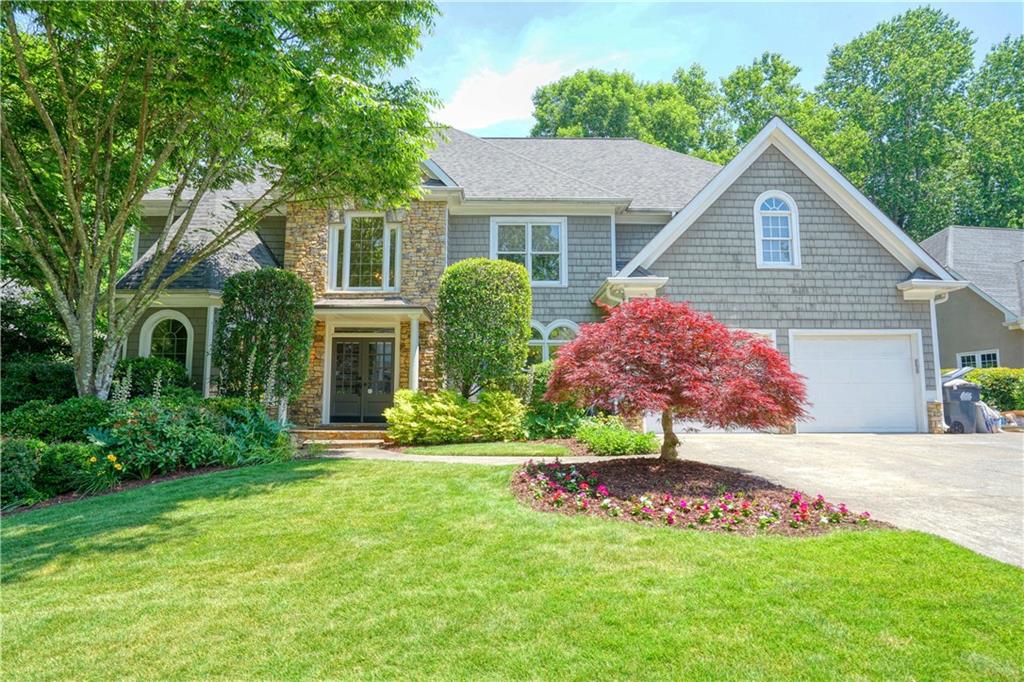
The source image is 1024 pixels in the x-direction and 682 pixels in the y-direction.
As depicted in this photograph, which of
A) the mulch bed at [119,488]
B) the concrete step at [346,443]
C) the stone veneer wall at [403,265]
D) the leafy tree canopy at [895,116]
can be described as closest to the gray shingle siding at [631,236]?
the stone veneer wall at [403,265]

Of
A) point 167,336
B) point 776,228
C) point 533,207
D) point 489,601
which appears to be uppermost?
point 533,207

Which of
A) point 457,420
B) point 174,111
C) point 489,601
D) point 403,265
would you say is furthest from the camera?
point 403,265

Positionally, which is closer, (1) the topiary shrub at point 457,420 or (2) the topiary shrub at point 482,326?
(1) the topiary shrub at point 457,420

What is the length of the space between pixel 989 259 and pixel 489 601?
25.9 meters

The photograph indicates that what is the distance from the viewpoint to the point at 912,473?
7.01 m

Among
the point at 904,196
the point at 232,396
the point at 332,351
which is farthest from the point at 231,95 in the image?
the point at 904,196

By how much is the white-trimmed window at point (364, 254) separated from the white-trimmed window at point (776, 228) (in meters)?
9.12

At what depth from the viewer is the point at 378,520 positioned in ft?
16.2

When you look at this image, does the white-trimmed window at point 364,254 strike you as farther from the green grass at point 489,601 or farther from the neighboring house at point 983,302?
the neighboring house at point 983,302

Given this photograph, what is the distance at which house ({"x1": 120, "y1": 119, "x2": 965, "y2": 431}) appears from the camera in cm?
1248

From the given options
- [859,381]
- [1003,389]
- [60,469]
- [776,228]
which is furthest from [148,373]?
[1003,389]

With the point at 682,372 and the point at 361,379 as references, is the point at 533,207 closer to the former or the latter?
the point at 361,379

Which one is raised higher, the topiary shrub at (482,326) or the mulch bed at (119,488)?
the topiary shrub at (482,326)

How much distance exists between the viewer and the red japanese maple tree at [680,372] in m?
5.98
